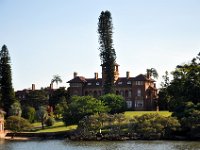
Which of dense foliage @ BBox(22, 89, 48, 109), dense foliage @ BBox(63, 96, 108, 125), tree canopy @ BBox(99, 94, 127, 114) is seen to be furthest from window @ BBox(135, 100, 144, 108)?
dense foliage @ BBox(22, 89, 48, 109)

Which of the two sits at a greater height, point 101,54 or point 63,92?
point 101,54

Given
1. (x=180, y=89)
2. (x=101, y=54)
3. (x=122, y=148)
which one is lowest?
(x=122, y=148)

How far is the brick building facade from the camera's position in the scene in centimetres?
7779

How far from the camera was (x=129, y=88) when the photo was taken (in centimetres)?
7912

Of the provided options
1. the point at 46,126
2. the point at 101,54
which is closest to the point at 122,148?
the point at 46,126

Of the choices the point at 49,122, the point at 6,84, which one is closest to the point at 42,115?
the point at 49,122

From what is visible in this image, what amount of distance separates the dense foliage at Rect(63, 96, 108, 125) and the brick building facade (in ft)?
45.0

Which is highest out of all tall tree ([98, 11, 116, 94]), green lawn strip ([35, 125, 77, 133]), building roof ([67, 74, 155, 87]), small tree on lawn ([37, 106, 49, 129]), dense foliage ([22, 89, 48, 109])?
tall tree ([98, 11, 116, 94])

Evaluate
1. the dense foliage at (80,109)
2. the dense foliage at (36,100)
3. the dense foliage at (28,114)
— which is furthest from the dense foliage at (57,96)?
the dense foliage at (80,109)

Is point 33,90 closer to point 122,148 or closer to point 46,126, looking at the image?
point 46,126

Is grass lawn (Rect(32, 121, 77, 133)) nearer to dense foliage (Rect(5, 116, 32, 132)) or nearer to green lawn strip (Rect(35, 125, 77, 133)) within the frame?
green lawn strip (Rect(35, 125, 77, 133))

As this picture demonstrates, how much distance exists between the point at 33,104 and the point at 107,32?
19.8 m

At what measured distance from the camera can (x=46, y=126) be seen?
65.0 m

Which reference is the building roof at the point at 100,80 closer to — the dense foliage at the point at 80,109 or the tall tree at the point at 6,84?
the tall tree at the point at 6,84
